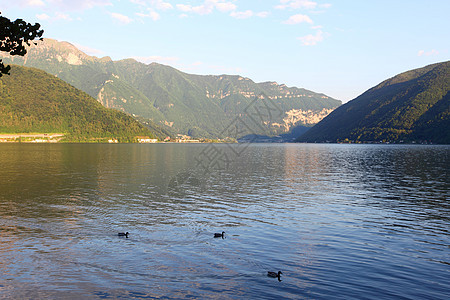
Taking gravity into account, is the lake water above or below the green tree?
below

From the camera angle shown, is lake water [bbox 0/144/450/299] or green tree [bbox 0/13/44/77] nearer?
lake water [bbox 0/144/450/299]

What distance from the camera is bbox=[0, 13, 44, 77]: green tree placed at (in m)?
30.4

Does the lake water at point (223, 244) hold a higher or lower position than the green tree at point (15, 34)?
lower

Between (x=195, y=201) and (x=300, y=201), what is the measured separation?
16666 mm

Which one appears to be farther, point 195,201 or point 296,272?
point 195,201

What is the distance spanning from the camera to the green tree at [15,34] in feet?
99.8

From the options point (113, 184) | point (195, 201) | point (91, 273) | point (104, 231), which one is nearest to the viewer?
point (91, 273)

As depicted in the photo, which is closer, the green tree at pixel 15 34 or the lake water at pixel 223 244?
the lake water at pixel 223 244

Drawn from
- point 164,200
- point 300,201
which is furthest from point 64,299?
point 300,201

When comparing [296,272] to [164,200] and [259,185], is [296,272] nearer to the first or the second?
[164,200]

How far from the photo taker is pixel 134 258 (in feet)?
87.6

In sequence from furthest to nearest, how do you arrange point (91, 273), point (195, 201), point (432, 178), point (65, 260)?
1. point (432, 178)
2. point (195, 201)
3. point (65, 260)
4. point (91, 273)

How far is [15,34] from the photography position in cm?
3062

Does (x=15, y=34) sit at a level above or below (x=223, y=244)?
above
